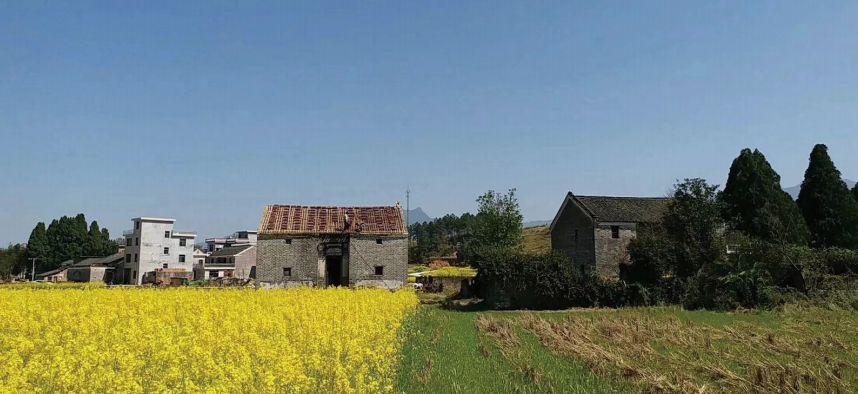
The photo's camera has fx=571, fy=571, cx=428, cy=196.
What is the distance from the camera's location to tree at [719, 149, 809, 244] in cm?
3731

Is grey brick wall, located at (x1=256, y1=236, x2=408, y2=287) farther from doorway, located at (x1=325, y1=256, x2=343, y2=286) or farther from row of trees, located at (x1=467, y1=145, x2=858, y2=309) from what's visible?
row of trees, located at (x1=467, y1=145, x2=858, y2=309)

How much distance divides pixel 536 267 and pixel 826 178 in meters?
27.1

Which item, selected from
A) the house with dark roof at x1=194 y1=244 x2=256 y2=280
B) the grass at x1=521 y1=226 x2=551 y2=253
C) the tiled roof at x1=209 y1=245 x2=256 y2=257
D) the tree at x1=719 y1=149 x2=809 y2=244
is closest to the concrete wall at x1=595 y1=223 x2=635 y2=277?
the tree at x1=719 y1=149 x2=809 y2=244

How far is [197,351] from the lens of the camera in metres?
7.02

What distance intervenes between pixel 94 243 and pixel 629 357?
8680 centimetres

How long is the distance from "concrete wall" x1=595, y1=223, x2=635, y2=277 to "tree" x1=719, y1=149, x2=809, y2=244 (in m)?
7.74

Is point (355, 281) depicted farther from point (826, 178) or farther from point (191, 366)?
point (826, 178)

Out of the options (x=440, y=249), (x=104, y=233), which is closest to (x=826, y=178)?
(x=440, y=249)

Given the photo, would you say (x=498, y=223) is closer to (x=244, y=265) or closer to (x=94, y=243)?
(x=244, y=265)

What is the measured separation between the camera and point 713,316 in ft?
73.3

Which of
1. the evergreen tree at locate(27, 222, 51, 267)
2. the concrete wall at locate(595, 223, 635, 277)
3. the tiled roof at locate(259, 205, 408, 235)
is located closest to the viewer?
the concrete wall at locate(595, 223, 635, 277)

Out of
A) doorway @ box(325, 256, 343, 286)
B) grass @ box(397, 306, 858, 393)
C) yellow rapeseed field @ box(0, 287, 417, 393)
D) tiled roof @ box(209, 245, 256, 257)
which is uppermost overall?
tiled roof @ box(209, 245, 256, 257)

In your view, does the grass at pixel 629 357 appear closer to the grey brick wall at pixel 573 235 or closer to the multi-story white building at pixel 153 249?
the grey brick wall at pixel 573 235

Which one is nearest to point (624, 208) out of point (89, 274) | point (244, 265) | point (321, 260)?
point (321, 260)
